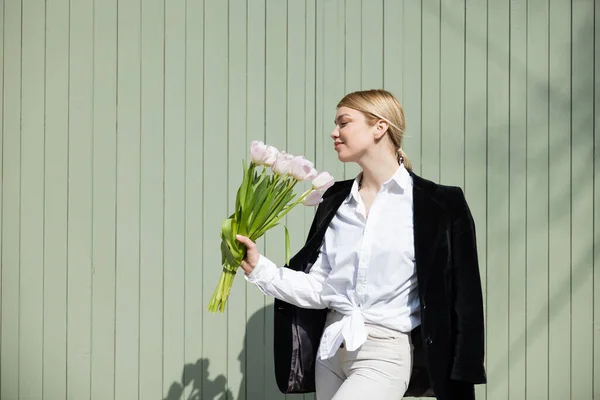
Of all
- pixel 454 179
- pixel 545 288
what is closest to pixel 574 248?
pixel 545 288

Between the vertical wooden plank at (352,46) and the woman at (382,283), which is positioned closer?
the woman at (382,283)

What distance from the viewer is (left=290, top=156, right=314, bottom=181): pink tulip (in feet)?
8.72

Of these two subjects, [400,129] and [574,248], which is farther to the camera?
[574,248]

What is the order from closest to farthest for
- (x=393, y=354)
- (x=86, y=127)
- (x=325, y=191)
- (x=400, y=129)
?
(x=393, y=354)
(x=400, y=129)
(x=325, y=191)
(x=86, y=127)

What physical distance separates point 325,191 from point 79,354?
1.55m

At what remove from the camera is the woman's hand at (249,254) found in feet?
8.79

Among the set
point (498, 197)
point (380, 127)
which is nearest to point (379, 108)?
point (380, 127)

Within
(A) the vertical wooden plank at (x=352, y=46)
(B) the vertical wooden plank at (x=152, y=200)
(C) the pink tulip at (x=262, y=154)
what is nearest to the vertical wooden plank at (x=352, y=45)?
(A) the vertical wooden plank at (x=352, y=46)

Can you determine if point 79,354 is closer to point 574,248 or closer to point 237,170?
point 237,170

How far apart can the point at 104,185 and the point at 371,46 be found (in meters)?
1.46

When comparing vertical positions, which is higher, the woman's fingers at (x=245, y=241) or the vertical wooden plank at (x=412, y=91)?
the vertical wooden plank at (x=412, y=91)

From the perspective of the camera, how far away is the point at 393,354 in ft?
8.45

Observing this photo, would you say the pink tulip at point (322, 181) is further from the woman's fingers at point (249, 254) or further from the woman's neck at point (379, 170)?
the woman's fingers at point (249, 254)

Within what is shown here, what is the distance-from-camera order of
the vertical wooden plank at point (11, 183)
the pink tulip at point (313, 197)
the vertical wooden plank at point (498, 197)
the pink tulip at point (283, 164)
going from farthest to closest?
the vertical wooden plank at point (498, 197) → the vertical wooden plank at point (11, 183) → the pink tulip at point (313, 197) → the pink tulip at point (283, 164)
